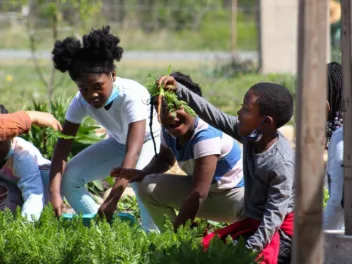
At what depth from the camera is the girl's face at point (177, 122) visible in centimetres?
490

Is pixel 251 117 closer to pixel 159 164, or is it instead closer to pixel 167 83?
pixel 167 83

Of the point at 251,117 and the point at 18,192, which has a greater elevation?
the point at 251,117

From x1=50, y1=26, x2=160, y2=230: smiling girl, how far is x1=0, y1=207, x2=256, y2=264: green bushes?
0.64 meters

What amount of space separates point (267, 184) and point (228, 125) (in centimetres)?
Result: 54

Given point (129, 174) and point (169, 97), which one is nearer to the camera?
point (169, 97)

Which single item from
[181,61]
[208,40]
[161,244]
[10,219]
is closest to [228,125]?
[161,244]

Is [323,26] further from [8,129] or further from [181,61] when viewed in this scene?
[181,61]

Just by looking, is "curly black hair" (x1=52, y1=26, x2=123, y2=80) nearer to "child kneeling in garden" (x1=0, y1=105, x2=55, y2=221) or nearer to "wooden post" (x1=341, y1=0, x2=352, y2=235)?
"child kneeling in garden" (x1=0, y1=105, x2=55, y2=221)

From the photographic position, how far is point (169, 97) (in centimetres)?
475

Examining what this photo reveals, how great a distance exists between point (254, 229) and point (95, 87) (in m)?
1.52

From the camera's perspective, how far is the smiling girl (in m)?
5.42

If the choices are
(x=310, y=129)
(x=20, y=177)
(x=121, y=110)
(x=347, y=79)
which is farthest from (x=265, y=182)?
(x=20, y=177)

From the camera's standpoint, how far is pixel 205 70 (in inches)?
631

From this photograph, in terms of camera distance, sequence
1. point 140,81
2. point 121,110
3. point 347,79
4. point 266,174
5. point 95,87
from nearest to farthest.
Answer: point 347,79, point 266,174, point 95,87, point 121,110, point 140,81
